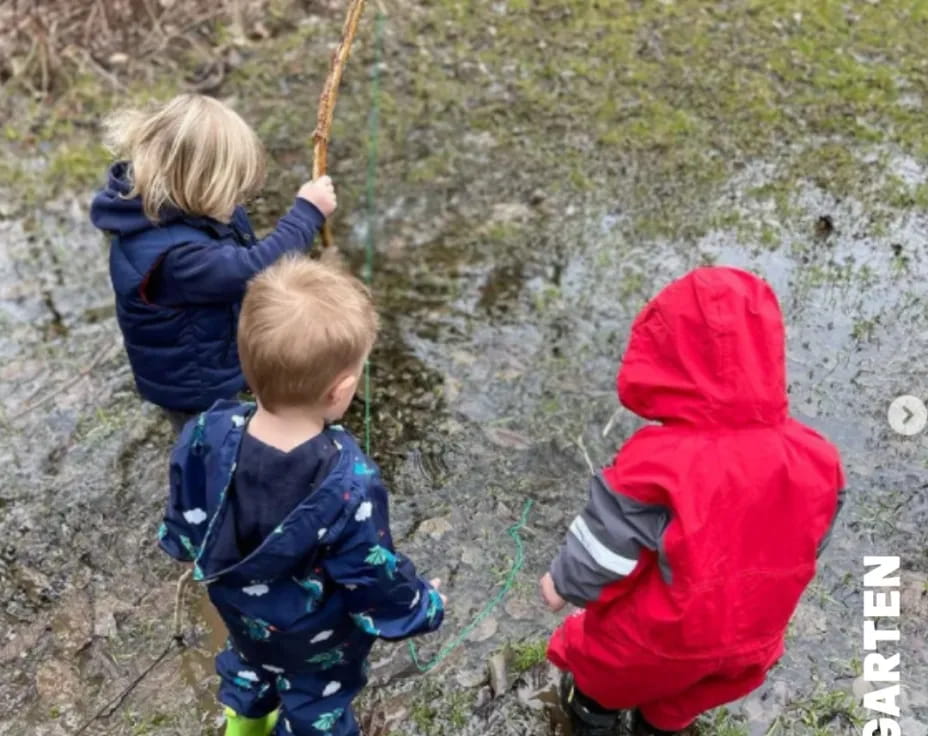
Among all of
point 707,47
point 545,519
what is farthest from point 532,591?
point 707,47

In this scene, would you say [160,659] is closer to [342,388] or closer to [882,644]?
[342,388]

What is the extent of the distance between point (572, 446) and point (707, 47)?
13.2 feet

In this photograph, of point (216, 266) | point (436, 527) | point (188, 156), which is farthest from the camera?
point (436, 527)

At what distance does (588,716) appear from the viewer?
3018mm

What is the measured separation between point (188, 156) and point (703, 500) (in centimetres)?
185

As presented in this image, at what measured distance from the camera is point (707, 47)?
697cm

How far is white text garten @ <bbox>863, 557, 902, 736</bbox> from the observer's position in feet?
10.5

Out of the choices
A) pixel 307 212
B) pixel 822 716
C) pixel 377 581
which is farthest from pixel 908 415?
pixel 377 581

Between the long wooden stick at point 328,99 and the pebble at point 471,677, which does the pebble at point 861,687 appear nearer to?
the pebble at point 471,677

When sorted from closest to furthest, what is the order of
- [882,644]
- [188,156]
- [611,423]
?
1. [188,156]
2. [882,644]
3. [611,423]

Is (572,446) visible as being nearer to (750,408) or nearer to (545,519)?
(545,519)

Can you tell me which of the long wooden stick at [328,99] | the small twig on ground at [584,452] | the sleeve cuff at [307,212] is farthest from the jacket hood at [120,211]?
the small twig on ground at [584,452]

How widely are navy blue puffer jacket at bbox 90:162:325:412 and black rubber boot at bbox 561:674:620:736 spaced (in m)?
1.59

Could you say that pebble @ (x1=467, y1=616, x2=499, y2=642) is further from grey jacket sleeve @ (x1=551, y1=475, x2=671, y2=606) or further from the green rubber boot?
grey jacket sleeve @ (x1=551, y1=475, x2=671, y2=606)
